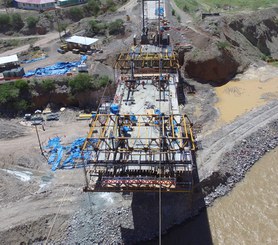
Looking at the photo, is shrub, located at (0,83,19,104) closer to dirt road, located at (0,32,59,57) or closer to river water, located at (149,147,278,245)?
dirt road, located at (0,32,59,57)

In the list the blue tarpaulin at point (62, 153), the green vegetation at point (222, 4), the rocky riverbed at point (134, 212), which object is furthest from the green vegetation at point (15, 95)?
the green vegetation at point (222, 4)

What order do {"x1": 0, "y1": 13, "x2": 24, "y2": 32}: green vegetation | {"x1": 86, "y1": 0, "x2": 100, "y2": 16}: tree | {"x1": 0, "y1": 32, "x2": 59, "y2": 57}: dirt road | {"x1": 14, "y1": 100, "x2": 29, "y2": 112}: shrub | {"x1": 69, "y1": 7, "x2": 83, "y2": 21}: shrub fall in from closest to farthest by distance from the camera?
{"x1": 14, "y1": 100, "x2": 29, "y2": 112}: shrub < {"x1": 0, "y1": 32, "x2": 59, "y2": 57}: dirt road < {"x1": 0, "y1": 13, "x2": 24, "y2": 32}: green vegetation < {"x1": 69, "y1": 7, "x2": 83, "y2": 21}: shrub < {"x1": 86, "y1": 0, "x2": 100, "y2": 16}: tree

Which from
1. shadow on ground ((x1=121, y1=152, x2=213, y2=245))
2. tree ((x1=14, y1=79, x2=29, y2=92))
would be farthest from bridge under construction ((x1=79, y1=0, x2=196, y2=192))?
tree ((x1=14, y1=79, x2=29, y2=92))

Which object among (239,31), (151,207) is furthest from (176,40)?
(151,207)

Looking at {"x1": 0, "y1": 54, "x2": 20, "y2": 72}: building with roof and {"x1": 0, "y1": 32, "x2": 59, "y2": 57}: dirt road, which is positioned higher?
{"x1": 0, "y1": 54, "x2": 20, "y2": 72}: building with roof

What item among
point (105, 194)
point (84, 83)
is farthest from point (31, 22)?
point (105, 194)

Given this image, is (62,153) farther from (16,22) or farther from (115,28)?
(16,22)

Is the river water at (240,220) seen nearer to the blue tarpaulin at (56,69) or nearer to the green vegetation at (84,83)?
the green vegetation at (84,83)
